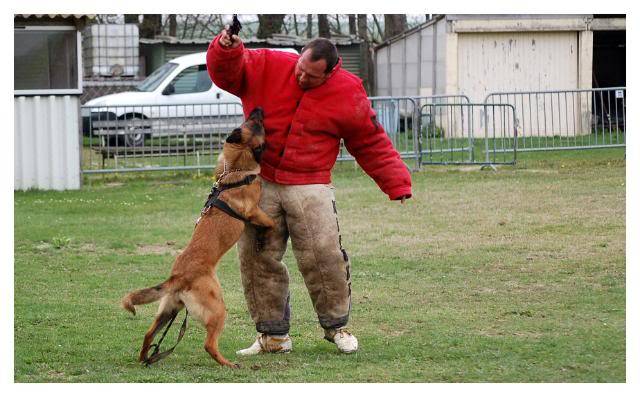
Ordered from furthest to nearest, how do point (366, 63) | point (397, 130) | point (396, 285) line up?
point (366, 63) → point (397, 130) → point (396, 285)

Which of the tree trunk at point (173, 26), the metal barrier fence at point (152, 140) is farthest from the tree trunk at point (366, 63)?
the metal barrier fence at point (152, 140)

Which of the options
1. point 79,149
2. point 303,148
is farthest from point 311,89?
point 79,149

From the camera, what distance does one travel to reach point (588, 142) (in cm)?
1792

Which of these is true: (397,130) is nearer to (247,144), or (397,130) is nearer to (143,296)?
(247,144)

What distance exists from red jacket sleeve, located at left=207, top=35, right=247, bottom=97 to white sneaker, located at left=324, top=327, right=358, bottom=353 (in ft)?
5.20

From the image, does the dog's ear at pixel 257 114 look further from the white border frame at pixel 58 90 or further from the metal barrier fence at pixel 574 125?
the metal barrier fence at pixel 574 125

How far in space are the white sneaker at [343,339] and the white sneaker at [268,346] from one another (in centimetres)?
27

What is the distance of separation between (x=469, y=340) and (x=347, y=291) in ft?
2.76

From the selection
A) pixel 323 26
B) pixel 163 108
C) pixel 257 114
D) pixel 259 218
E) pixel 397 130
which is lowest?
pixel 259 218

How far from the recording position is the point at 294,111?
5895mm

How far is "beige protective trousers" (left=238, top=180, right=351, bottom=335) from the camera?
6.00 meters

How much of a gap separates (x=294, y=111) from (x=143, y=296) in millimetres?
1380

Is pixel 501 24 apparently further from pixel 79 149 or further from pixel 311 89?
pixel 311 89

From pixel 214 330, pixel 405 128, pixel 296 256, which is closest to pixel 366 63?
pixel 405 128
